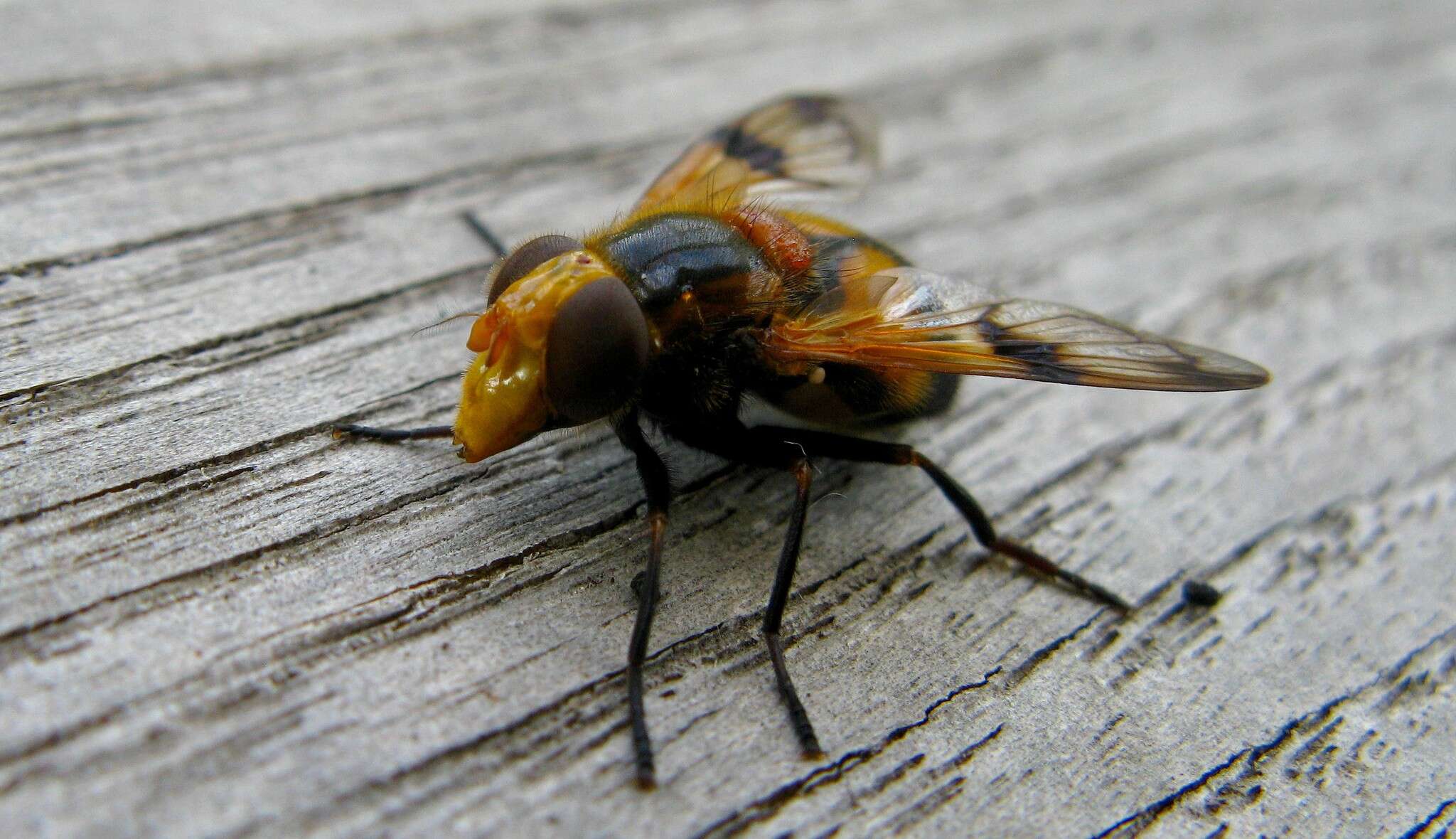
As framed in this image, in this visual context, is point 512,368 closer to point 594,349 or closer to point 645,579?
point 594,349

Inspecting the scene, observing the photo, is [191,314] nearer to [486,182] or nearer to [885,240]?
[486,182]

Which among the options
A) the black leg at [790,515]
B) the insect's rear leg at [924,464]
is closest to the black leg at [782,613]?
the black leg at [790,515]

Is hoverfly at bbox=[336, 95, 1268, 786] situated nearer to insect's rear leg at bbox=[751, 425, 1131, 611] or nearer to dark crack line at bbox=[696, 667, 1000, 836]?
insect's rear leg at bbox=[751, 425, 1131, 611]

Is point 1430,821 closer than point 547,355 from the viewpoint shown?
Yes

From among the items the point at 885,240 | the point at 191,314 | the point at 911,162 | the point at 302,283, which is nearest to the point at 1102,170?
the point at 911,162

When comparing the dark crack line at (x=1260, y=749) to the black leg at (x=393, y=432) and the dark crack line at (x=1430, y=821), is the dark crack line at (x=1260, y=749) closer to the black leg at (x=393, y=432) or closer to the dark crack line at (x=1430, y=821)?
the dark crack line at (x=1430, y=821)

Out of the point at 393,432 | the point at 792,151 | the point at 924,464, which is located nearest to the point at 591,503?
the point at 393,432

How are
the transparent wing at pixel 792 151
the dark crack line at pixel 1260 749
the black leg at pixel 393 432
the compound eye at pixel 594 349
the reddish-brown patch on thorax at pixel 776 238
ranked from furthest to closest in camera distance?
the transparent wing at pixel 792 151 < the reddish-brown patch on thorax at pixel 776 238 < the black leg at pixel 393 432 < the compound eye at pixel 594 349 < the dark crack line at pixel 1260 749
